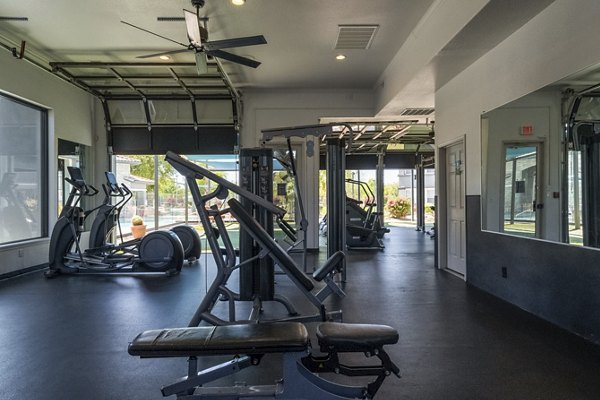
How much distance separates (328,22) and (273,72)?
210cm

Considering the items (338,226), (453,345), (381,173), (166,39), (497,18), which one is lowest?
(453,345)

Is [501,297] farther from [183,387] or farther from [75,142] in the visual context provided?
[75,142]

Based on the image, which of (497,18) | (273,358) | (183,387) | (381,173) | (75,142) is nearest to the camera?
(183,387)

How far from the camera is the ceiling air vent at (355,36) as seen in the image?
497 cm

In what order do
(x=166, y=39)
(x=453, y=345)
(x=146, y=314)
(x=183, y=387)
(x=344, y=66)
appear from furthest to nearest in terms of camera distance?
(x=344, y=66) → (x=166, y=39) → (x=146, y=314) → (x=453, y=345) → (x=183, y=387)

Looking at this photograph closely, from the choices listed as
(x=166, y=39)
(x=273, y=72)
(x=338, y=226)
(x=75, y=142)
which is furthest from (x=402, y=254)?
(x=75, y=142)

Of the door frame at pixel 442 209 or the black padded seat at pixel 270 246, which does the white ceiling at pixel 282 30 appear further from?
the black padded seat at pixel 270 246

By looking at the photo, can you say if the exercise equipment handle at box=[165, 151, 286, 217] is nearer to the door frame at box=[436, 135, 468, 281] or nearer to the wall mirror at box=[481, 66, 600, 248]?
the wall mirror at box=[481, 66, 600, 248]

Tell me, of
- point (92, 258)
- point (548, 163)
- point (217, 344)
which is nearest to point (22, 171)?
point (92, 258)

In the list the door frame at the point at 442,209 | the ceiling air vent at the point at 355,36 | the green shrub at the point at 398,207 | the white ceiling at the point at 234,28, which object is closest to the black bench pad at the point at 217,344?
the white ceiling at the point at 234,28

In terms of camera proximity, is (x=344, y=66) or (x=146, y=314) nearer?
(x=146, y=314)

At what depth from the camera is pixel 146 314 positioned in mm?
3791

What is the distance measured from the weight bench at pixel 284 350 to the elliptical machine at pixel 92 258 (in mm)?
4056

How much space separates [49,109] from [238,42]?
4.38 meters
